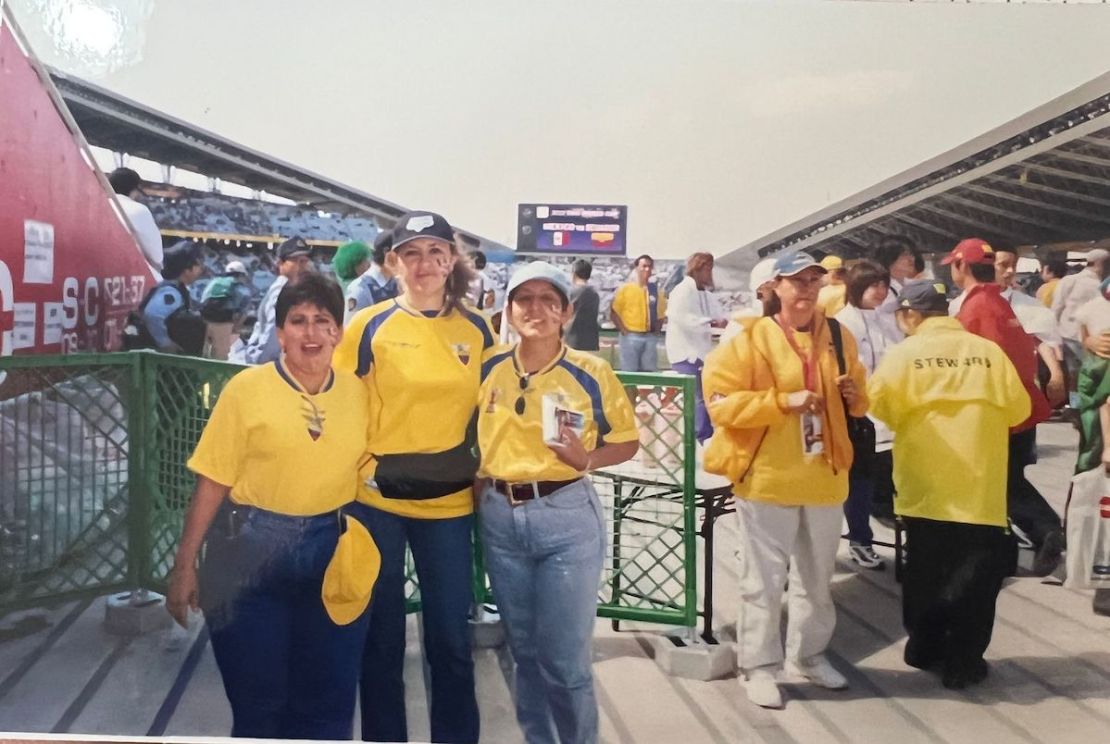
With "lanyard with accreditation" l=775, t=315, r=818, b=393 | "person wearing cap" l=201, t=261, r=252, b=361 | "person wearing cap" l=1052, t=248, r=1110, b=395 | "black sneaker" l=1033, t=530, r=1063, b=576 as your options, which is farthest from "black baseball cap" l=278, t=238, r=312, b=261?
"black sneaker" l=1033, t=530, r=1063, b=576

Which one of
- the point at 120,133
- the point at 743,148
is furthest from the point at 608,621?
the point at 120,133

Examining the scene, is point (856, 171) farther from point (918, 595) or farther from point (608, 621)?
point (608, 621)

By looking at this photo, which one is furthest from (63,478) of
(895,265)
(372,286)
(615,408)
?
(895,265)

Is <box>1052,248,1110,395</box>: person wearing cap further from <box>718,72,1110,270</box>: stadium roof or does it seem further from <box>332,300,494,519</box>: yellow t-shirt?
<box>332,300,494,519</box>: yellow t-shirt

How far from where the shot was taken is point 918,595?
2.02m

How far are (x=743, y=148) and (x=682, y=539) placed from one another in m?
1.03

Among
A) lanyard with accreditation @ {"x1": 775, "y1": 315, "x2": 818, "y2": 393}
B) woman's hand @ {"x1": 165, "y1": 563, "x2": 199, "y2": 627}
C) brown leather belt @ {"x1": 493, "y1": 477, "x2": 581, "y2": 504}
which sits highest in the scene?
lanyard with accreditation @ {"x1": 775, "y1": 315, "x2": 818, "y2": 393}

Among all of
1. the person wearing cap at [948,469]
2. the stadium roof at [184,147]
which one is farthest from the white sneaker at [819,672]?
the stadium roof at [184,147]

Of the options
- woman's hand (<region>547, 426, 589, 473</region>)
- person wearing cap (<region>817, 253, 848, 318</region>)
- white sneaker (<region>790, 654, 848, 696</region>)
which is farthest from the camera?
white sneaker (<region>790, 654, 848, 696</region>)

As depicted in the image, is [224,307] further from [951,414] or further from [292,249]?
[951,414]

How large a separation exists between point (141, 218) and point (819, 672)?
2.08 meters

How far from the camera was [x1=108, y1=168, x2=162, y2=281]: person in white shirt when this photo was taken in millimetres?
1917

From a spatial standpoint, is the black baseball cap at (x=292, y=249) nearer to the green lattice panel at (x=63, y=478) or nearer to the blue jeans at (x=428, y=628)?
the green lattice panel at (x=63, y=478)

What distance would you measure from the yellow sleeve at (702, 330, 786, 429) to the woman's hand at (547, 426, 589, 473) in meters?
0.36
